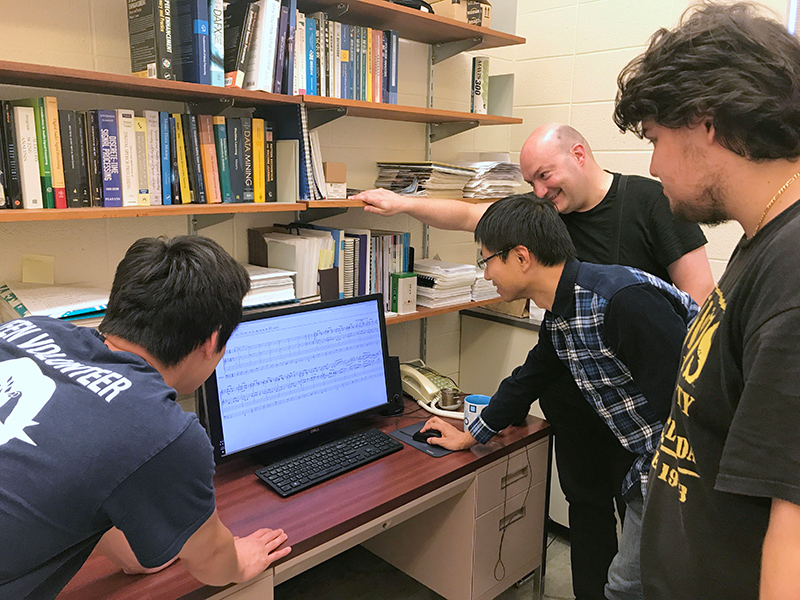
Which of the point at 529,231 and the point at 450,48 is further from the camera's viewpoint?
the point at 450,48

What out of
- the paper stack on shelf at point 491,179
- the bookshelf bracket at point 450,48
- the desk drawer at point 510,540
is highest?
the bookshelf bracket at point 450,48

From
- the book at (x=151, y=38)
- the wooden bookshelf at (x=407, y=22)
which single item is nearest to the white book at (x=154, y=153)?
the book at (x=151, y=38)

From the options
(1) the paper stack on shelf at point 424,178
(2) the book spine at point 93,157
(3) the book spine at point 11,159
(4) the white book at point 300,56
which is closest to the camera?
(3) the book spine at point 11,159

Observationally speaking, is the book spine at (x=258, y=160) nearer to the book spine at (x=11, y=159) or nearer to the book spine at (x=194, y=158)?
the book spine at (x=194, y=158)

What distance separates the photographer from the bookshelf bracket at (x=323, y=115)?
207 cm

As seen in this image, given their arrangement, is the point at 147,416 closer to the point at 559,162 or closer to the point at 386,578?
the point at 559,162

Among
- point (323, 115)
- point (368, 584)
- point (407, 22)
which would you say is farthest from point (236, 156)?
point (368, 584)

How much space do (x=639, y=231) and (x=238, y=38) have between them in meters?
1.37

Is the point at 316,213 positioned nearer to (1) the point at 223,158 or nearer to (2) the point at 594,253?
(1) the point at 223,158

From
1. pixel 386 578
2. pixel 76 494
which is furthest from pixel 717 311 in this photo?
pixel 386 578

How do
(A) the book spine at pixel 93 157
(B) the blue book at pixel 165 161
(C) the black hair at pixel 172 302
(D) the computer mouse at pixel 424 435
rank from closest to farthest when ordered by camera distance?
(C) the black hair at pixel 172 302
(A) the book spine at pixel 93 157
(B) the blue book at pixel 165 161
(D) the computer mouse at pixel 424 435

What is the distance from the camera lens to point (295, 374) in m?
1.91

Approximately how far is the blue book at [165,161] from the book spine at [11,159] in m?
0.34

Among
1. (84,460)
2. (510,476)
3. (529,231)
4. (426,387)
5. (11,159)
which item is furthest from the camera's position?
(426,387)
